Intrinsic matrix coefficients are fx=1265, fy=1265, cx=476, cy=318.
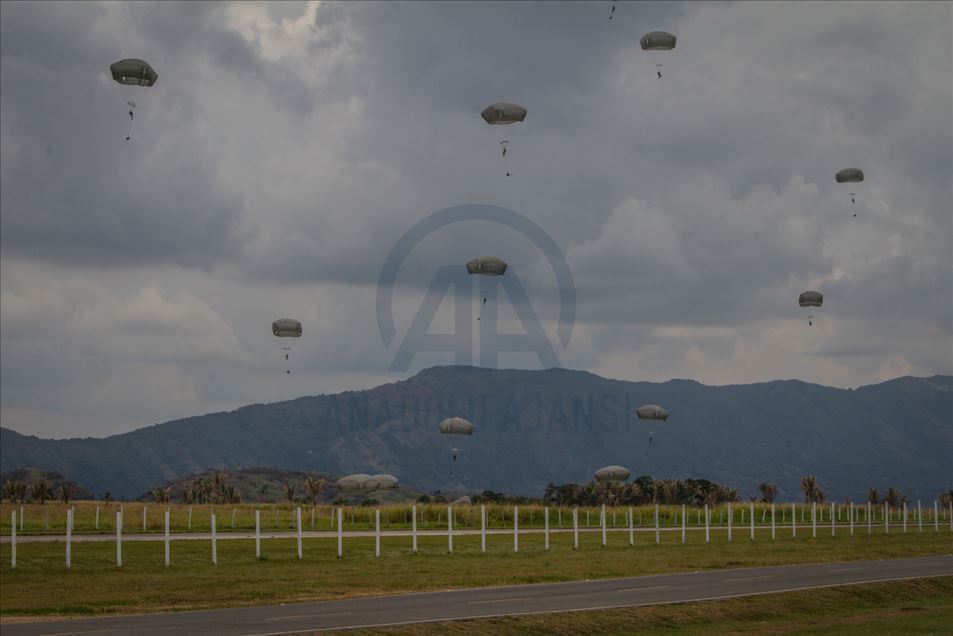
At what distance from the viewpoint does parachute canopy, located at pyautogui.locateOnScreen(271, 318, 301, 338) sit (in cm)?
8644

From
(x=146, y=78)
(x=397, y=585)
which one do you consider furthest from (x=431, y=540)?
(x=146, y=78)

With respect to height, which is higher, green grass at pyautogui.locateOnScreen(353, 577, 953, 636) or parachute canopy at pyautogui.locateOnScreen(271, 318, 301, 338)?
parachute canopy at pyautogui.locateOnScreen(271, 318, 301, 338)

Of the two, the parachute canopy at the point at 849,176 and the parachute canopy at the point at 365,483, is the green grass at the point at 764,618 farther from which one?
the parachute canopy at the point at 365,483

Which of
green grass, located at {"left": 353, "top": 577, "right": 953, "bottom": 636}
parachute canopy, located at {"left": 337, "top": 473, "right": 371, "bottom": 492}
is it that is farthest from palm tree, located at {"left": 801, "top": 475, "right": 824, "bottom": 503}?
green grass, located at {"left": 353, "top": 577, "right": 953, "bottom": 636}

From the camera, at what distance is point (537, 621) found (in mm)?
33875

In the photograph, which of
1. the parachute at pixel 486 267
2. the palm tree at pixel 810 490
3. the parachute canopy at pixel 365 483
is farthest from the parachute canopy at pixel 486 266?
the palm tree at pixel 810 490

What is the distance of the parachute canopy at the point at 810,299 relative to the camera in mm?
98812

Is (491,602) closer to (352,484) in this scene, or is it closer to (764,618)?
(764,618)

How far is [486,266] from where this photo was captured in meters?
84.0

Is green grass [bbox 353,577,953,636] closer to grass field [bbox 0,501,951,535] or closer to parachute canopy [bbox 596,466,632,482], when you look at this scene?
grass field [bbox 0,501,951,535]

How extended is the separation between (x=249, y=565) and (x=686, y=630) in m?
20.9

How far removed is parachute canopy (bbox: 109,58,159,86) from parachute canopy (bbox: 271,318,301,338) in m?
20.5

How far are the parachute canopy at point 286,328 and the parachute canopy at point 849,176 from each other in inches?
1602

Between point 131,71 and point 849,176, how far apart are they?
51793 millimetres
